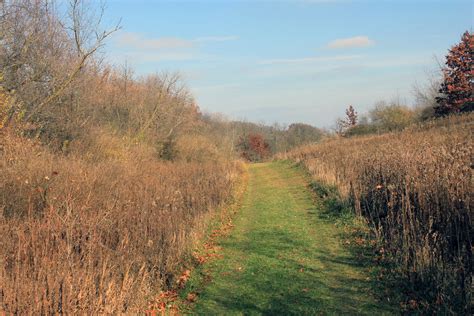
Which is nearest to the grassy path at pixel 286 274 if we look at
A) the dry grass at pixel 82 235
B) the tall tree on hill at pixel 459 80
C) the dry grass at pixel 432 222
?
the dry grass at pixel 432 222

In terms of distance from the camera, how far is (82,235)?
19.4 ft

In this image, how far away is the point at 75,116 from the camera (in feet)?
57.3

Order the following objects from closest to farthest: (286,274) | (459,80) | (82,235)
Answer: (82,235) < (286,274) < (459,80)

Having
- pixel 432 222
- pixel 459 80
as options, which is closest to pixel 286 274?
pixel 432 222

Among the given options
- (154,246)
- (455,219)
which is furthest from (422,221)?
(154,246)

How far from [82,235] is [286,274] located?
349cm

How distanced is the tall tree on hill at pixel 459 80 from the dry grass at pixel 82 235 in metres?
31.3

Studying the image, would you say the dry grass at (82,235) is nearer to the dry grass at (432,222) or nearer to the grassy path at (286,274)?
the grassy path at (286,274)

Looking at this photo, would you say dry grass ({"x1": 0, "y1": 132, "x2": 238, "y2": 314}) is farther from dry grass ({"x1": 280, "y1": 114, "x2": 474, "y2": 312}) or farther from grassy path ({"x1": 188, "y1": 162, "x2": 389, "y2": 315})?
dry grass ({"x1": 280, "y1": 114, "x2": 474, "y2": 312})

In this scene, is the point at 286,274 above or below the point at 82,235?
below

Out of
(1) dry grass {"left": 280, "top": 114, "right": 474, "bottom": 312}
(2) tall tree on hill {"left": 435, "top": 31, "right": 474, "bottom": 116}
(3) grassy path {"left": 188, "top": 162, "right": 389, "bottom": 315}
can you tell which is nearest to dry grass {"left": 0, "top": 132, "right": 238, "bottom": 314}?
(3) grassy path {"left": 188, "top": 162, "right": 389, "bottom": 315}

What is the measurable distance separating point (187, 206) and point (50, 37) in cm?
901

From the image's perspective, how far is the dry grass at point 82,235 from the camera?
14.7ft

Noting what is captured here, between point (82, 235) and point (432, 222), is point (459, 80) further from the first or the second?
point (82, 235)
